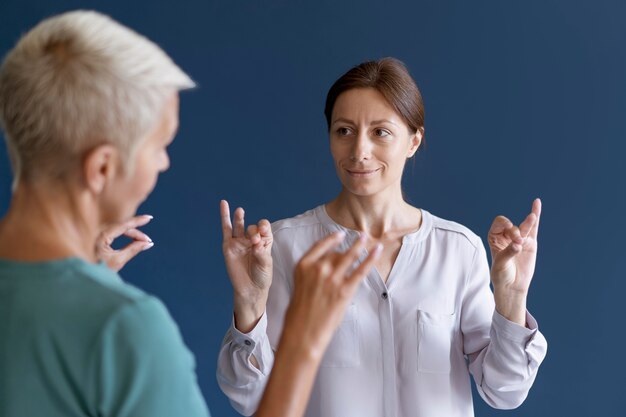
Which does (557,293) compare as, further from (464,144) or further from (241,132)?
(241,132)

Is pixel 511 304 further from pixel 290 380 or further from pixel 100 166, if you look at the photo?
pixel 100 166

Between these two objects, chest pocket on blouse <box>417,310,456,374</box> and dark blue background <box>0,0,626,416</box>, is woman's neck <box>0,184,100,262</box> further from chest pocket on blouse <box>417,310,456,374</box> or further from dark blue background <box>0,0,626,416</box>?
dark blue background <box>0,0,626,416</box>

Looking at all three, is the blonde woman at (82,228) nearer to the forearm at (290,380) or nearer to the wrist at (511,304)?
the forearm at (290,380)

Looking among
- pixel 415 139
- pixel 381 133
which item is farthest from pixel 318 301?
pixel 415 139

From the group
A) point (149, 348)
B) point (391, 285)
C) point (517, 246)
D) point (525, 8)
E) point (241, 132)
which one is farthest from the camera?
point (241, 132)

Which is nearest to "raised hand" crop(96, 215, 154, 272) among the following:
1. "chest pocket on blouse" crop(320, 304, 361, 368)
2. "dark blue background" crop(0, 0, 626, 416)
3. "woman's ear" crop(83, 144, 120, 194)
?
"chest pocket on blouse" crop(320, 304, 361, 368)

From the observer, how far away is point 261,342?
1.95 metres

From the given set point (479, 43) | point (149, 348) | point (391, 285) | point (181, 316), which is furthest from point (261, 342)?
point (479, 43)

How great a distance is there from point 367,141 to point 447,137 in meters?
0.97

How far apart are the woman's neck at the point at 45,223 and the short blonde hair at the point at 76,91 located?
2cm

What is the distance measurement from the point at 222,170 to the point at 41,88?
2233 mm

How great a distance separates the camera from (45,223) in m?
0.96

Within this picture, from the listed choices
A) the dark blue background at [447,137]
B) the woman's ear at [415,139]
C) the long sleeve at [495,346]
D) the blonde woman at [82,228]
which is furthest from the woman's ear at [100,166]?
the dark blue background at [447,137]

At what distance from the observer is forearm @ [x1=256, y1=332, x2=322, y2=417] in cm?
100
